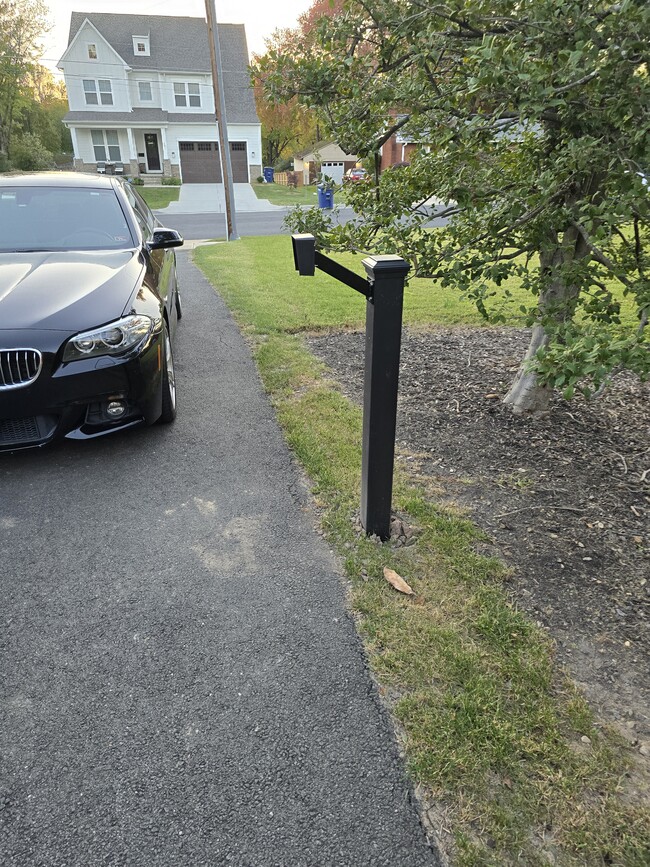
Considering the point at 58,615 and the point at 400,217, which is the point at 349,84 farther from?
the point at 58,615

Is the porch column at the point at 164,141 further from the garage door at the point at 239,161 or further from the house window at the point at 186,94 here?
the garage door at the point at 239,161

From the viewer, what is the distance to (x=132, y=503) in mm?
3229

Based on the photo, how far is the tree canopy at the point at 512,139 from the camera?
2072mm

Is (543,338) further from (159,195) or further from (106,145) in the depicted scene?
(106,145)

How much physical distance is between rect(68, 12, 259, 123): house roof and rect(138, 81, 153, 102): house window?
2.77ft

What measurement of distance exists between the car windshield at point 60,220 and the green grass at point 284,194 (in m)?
24.7

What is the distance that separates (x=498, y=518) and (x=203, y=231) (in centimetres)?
1714

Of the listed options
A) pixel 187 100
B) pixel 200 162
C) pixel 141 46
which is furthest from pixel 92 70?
pixel 200 162

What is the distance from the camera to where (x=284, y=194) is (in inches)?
1340

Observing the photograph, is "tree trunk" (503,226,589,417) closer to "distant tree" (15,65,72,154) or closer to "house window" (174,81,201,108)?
"house window" (174,81,201,108)

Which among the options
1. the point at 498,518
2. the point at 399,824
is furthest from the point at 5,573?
the point at 498,518

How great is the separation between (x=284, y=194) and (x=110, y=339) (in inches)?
1327

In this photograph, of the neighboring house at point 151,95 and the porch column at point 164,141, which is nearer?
the neighboring house at point 151,95

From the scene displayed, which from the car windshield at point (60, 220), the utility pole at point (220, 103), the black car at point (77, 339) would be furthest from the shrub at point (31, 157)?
the black car at point (77, 339)
